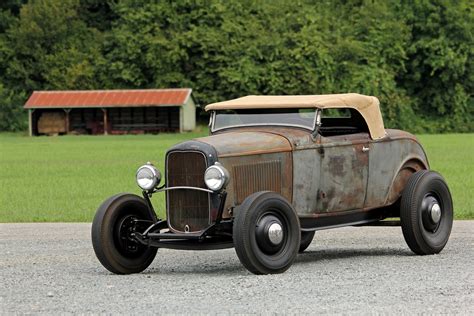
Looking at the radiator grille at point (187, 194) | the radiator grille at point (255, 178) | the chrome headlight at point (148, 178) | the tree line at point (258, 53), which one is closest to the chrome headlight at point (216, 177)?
the radiator grille at point (187, 194)

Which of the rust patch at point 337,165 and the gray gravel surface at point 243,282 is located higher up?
the rust patch at point 337,165

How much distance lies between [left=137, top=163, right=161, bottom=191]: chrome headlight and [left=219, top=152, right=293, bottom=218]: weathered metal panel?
0.81 meters

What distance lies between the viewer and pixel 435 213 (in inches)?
520

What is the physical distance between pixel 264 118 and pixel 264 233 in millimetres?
2049

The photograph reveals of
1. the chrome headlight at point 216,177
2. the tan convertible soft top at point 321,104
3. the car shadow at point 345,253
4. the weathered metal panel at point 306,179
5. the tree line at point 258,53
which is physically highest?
the tan convertible soft top at point 321,104

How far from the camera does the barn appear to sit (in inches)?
3031

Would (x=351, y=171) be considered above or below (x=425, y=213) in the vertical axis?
above

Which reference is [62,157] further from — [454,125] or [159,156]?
[454,125]

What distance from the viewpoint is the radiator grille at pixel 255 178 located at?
38.5 ft

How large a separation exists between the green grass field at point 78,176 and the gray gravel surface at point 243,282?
18.3 feet

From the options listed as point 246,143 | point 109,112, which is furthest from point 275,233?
point 109,112

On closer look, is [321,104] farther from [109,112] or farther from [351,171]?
[109,112]

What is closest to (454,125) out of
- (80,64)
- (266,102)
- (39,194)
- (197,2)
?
(197,2)

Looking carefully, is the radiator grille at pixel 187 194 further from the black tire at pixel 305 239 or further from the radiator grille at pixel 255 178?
the black tire at pixel 305 239
